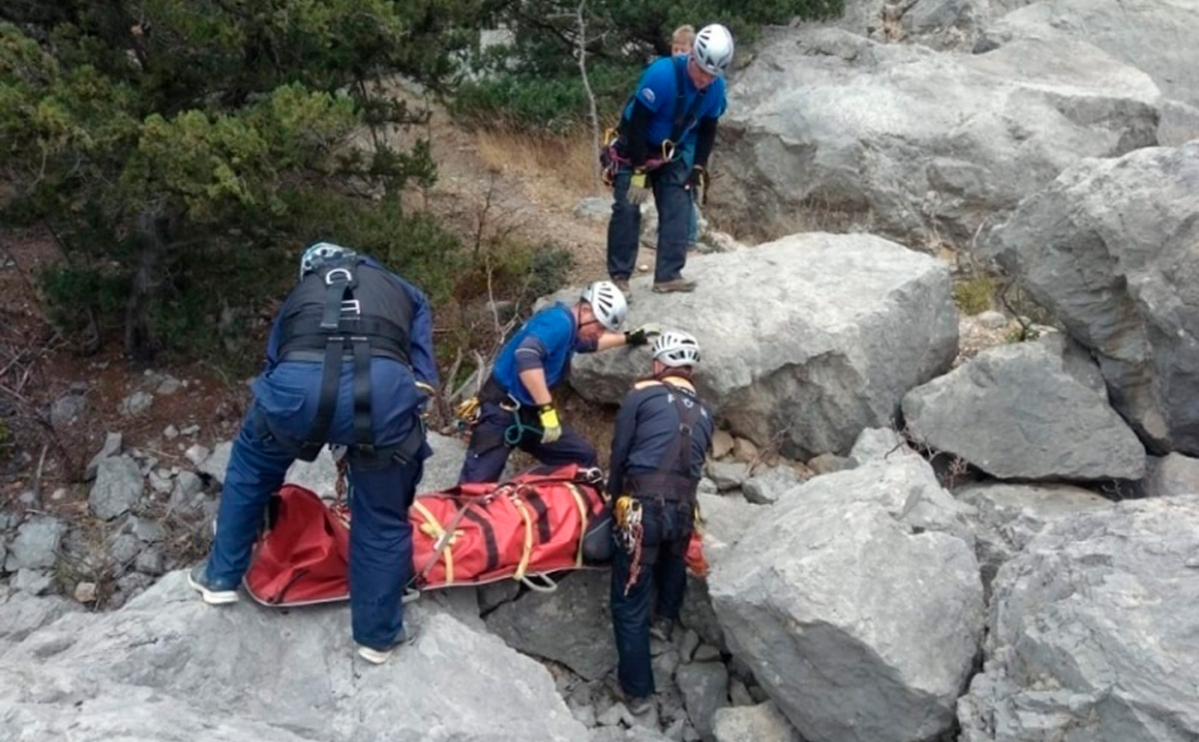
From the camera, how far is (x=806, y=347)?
730 centimetres

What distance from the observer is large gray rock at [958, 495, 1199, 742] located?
4.31m

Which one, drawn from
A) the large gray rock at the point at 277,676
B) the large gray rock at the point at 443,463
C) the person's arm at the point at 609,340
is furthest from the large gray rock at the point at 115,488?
the person's arm at the point at 609,340

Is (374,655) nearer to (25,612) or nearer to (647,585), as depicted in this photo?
(647,585)

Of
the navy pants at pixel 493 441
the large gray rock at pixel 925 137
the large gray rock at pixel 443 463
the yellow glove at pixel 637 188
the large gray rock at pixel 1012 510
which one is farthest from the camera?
the large gray rock at pixel 925 137

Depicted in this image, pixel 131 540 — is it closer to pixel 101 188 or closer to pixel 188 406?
pixel 188 406

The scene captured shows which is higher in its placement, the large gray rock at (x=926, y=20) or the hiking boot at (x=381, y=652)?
the large gray rock at (x=926, y=20)

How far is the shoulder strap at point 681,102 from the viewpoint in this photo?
7105 millimetres

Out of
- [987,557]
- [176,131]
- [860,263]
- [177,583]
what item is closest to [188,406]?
[176,131]

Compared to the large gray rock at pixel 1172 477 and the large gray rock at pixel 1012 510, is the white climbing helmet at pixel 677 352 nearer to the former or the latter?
the large gray rock at pixel 1012 510

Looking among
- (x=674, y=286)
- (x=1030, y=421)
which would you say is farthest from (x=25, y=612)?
(x=1030, y=421)

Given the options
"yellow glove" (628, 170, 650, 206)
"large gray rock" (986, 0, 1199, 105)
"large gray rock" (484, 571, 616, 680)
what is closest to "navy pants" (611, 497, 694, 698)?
"large gray rock" (484, 571, 616, 680)

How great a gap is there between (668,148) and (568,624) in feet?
9.73

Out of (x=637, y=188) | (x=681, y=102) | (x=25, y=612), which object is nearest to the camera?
(x=25, y=612)

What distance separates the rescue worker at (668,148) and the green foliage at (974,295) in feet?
8.85
